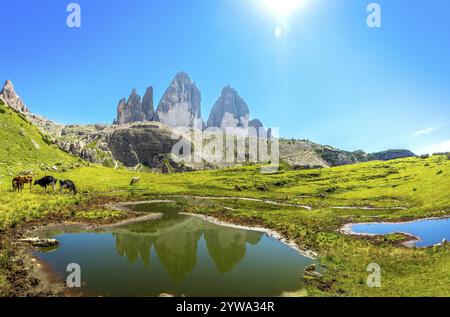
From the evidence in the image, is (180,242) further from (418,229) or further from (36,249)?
(418,229)

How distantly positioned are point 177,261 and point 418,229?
141ft

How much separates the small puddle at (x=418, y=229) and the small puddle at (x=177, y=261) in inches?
761

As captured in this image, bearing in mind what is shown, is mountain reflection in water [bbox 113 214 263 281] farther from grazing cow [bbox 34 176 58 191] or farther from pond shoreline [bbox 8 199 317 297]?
grazing cow [bbox 34 176 58 191]

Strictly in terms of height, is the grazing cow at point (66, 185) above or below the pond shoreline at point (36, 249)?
above

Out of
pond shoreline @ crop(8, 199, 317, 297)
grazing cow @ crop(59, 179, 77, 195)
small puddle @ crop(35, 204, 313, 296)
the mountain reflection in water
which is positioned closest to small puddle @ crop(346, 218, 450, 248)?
pond shoreline @ crop(8, 199, 317, 297)

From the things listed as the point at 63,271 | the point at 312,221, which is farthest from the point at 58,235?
the point at 312,221

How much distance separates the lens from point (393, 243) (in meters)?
41.8

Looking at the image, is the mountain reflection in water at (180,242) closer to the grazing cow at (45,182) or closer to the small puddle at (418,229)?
the small puddle at (418,229)

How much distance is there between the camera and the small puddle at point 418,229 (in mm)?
42959

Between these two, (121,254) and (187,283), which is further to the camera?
(121,254)

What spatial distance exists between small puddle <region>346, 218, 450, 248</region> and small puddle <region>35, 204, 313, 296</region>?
1932 centimetres

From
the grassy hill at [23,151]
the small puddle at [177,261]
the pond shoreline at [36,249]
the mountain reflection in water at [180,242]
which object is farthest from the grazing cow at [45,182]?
the small puddle at [177,261]

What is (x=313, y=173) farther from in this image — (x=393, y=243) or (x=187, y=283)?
(x=187, y=283)
